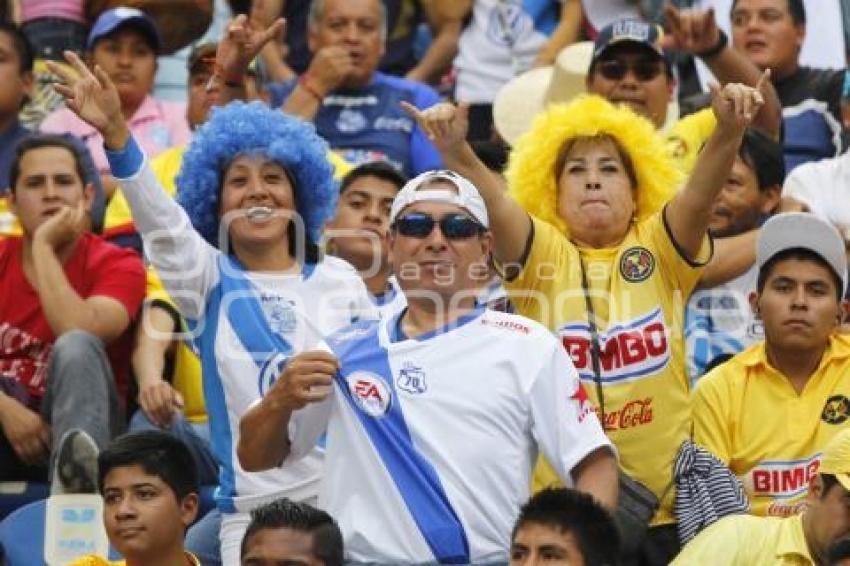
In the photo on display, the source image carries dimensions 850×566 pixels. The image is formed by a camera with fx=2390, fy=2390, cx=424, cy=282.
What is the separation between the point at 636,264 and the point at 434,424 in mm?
1499

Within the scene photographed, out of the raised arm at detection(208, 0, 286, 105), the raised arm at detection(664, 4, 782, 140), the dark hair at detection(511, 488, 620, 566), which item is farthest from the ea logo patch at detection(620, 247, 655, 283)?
the raised arm at detection(208, 0, 286, 105)

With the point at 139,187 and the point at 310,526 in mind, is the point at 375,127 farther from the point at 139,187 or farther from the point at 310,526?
the point at 310,526

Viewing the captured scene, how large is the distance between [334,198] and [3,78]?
2.89 meters

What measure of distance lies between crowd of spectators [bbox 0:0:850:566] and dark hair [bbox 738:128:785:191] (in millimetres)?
21

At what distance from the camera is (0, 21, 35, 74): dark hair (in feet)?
38.1

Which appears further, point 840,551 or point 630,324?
point 630,324

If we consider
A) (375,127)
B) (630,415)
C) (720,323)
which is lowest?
(630,415)

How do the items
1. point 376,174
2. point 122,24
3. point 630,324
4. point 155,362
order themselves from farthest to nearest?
point 122,24 → point 376,174 → point 155,362 → point 630,324

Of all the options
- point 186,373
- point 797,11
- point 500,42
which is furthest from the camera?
point 500,42

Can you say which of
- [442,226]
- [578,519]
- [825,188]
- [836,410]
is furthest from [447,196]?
[825,188]

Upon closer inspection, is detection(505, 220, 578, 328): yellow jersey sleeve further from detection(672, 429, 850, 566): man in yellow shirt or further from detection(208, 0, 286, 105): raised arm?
detection(208, 0, 286, 105): raised arm

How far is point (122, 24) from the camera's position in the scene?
12195mm

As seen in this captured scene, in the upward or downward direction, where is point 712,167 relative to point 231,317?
upward

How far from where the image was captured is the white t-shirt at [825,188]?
1062 cm
